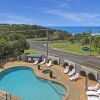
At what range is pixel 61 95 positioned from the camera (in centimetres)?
2284

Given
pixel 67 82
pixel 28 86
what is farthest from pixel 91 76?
pixel 28 86

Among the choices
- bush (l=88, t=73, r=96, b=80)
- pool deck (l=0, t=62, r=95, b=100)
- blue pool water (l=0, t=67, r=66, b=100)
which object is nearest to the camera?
pool deck (l=0, t=62, r=95, b=100)

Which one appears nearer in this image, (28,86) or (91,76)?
(28,86)

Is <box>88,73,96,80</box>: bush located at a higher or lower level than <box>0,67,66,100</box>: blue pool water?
higher

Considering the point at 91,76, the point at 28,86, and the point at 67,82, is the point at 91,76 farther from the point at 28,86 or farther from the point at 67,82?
the point at 28,86

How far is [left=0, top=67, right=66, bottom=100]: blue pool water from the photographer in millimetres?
23109

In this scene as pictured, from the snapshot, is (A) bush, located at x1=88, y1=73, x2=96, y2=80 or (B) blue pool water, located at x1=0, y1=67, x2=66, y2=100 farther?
(A) bush, located at x1=88, y1=73, x2=96, y2=80

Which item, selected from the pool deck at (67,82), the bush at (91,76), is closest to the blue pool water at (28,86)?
the pool deck at (67,82)

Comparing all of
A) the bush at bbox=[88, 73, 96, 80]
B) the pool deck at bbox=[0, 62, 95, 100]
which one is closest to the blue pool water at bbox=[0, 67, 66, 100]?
the pool deck at bbox=[0, 62, 95, 100]

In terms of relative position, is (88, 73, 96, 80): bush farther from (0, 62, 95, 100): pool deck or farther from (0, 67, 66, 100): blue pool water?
(0, 67, 66, 100): blue pool water

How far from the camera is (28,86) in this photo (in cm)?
2678

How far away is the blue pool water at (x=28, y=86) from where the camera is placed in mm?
23109

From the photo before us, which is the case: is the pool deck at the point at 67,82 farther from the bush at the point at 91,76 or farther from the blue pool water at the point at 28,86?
the bush at the point at 91,76

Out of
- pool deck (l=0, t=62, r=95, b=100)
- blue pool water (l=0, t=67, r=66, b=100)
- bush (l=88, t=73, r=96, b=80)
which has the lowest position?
blue pool water (l=0, t=67, r=66, b=100)
